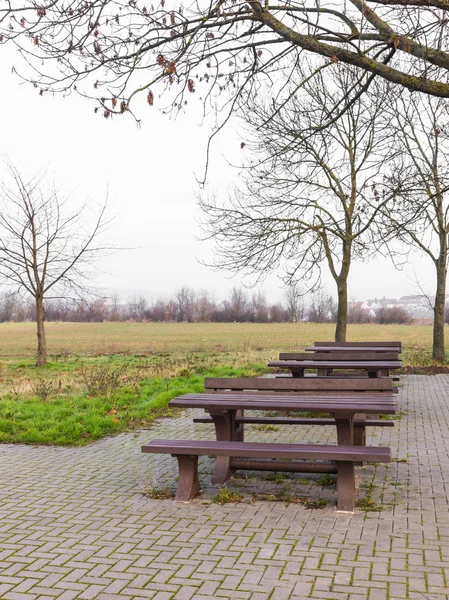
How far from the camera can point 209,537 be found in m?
4.64

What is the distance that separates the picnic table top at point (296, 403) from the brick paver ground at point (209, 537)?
0.78 m

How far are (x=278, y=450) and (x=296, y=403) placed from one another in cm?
67

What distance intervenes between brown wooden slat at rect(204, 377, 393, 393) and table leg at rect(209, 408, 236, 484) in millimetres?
504

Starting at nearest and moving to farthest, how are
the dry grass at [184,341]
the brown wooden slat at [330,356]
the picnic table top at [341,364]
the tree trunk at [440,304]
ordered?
the picnic table top at [341,364], the brown wooden slat at [330,356], the tree trunk at [440,304], the dry grass at [184,341]

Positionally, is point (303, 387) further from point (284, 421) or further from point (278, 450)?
point (278, 450)

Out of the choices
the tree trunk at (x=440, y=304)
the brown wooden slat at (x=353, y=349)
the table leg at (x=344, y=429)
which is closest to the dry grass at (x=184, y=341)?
the tree trunk at (x=440, y=304)

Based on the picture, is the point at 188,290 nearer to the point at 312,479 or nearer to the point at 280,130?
the point at 280,130

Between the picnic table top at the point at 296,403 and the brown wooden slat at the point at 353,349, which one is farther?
the brown wooden slat at the point at 353,349

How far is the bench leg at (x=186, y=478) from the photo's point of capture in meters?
5.60

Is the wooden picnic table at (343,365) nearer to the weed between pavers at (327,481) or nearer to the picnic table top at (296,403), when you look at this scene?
the picnic table top at (296,403)

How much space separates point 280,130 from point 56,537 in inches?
Result: 532

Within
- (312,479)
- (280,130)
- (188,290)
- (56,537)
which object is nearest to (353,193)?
(280,130)

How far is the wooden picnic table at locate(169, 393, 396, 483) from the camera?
5.58 meters

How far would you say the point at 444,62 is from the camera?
6.07 metres
